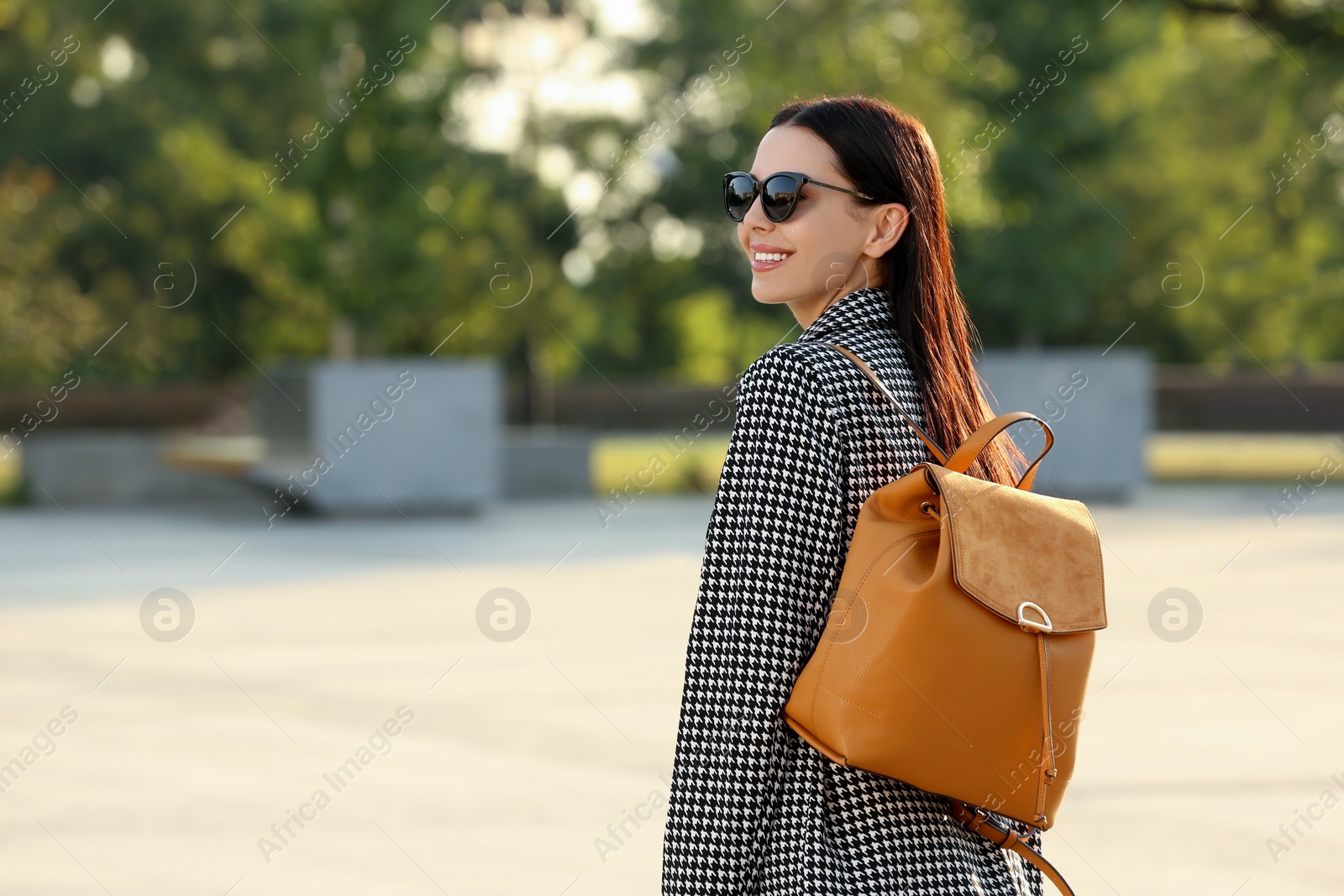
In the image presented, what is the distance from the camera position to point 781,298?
89.5 inches

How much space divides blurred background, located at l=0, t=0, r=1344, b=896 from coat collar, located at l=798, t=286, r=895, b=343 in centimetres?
301

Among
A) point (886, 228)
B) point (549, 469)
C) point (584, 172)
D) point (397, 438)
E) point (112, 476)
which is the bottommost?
point (886, 228)

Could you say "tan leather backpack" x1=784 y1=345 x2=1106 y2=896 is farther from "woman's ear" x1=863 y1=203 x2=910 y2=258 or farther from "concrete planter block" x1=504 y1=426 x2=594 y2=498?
"concrete planter block" x1=504 y1=426 x2=594 y2=498

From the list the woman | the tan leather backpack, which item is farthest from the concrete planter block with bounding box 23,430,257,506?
the tan leather backpack

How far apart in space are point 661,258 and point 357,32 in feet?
64.2

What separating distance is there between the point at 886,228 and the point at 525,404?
3155 centimetres

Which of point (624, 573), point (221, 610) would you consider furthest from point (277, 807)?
point (624, 573)

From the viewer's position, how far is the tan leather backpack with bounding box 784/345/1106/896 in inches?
74.1

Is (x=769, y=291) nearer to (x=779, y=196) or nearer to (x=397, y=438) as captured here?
(x=779, y=196)

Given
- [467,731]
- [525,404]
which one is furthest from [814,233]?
[525,404]

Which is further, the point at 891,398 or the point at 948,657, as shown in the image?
the point at 891,398

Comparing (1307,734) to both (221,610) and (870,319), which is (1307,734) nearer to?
(870,319)

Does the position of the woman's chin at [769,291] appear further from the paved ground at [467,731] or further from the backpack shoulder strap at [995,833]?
the paved ground at [467,731]

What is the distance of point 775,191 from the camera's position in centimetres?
223
